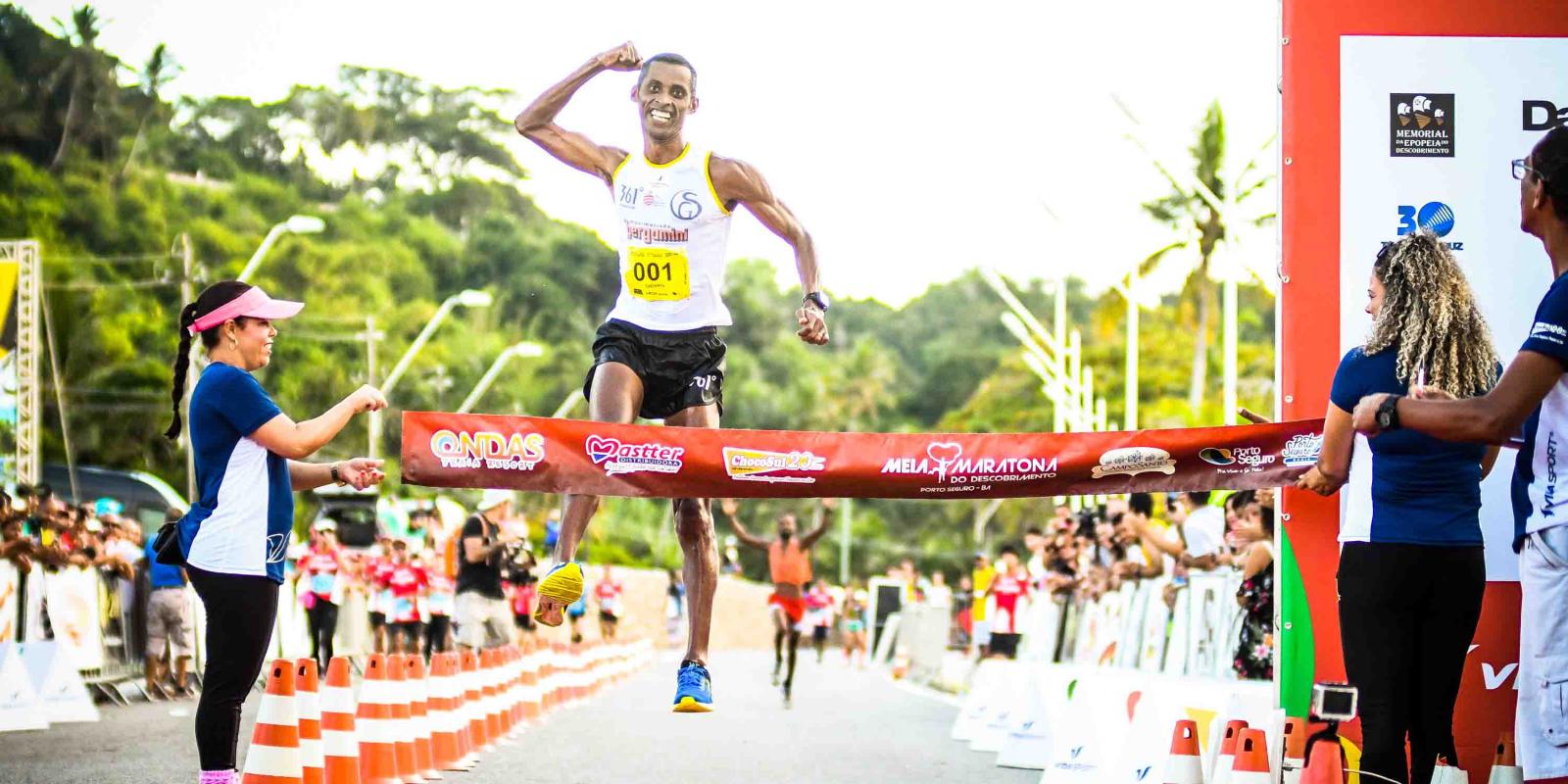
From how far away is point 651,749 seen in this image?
49.5ft

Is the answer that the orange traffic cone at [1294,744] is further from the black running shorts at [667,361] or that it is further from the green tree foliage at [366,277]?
the green tree foliage at [366,277]

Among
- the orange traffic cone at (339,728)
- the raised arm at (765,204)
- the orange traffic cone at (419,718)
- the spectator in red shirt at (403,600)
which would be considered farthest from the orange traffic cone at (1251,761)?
the spectator in red shirt at (403,600)

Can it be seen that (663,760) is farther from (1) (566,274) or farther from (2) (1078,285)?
(2) (1078,285)

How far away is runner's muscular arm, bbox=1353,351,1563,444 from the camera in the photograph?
6.67 metres

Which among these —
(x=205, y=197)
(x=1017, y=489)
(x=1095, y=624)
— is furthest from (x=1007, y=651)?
(x=205, y=197)

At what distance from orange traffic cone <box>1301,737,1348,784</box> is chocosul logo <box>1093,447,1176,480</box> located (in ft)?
7.75

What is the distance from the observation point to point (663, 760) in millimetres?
13953

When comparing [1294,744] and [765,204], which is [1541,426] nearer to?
[1294,744]

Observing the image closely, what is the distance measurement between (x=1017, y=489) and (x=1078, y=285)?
11036cm

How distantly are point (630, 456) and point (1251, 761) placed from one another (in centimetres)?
295

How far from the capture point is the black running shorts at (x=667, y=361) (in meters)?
9.52

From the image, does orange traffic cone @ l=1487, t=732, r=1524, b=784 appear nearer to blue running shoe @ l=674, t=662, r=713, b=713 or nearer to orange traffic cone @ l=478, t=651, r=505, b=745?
blue running shoe @ l=674, t=662, r=713, b=713

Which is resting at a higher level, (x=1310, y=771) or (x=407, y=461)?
(x=407, y=461)

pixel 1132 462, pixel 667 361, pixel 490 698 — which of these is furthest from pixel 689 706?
pixel 490 698
